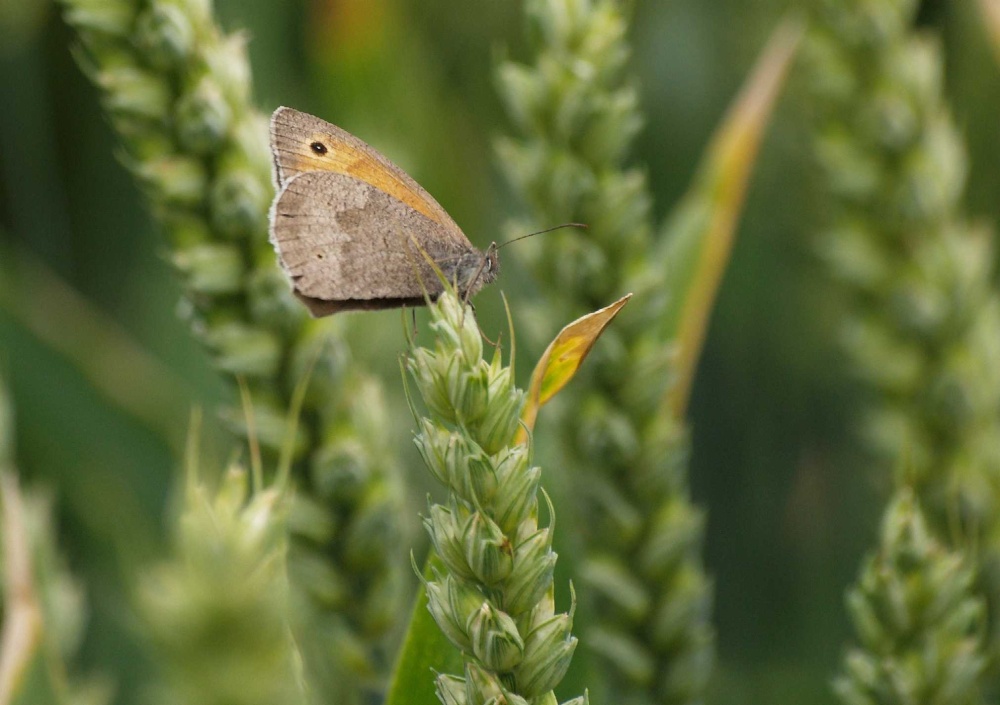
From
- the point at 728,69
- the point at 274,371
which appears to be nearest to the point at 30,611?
the point at 274,371

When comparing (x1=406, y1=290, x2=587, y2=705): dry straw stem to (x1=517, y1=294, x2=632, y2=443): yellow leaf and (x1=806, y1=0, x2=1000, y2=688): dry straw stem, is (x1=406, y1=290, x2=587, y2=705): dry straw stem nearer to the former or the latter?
(x1=517, y1=294, x2=632, y2=443): yellow leaf

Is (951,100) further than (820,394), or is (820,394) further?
(951,100)

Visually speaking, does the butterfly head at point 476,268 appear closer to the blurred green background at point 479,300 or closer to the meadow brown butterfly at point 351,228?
the meadow brown butterfly at point 351,228

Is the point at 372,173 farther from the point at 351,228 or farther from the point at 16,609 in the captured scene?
the point at 16,609

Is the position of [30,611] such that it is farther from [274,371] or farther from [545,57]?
[545,57]

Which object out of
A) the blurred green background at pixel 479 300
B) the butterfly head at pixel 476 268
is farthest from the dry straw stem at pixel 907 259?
the butterfly head at pixel 476 268

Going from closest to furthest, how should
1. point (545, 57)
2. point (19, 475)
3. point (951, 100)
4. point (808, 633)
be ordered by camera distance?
1. point (545, 57)
2. point (808, 633)
3. point (19, 475)
4. point (951, 100)

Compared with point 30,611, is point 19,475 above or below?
above
